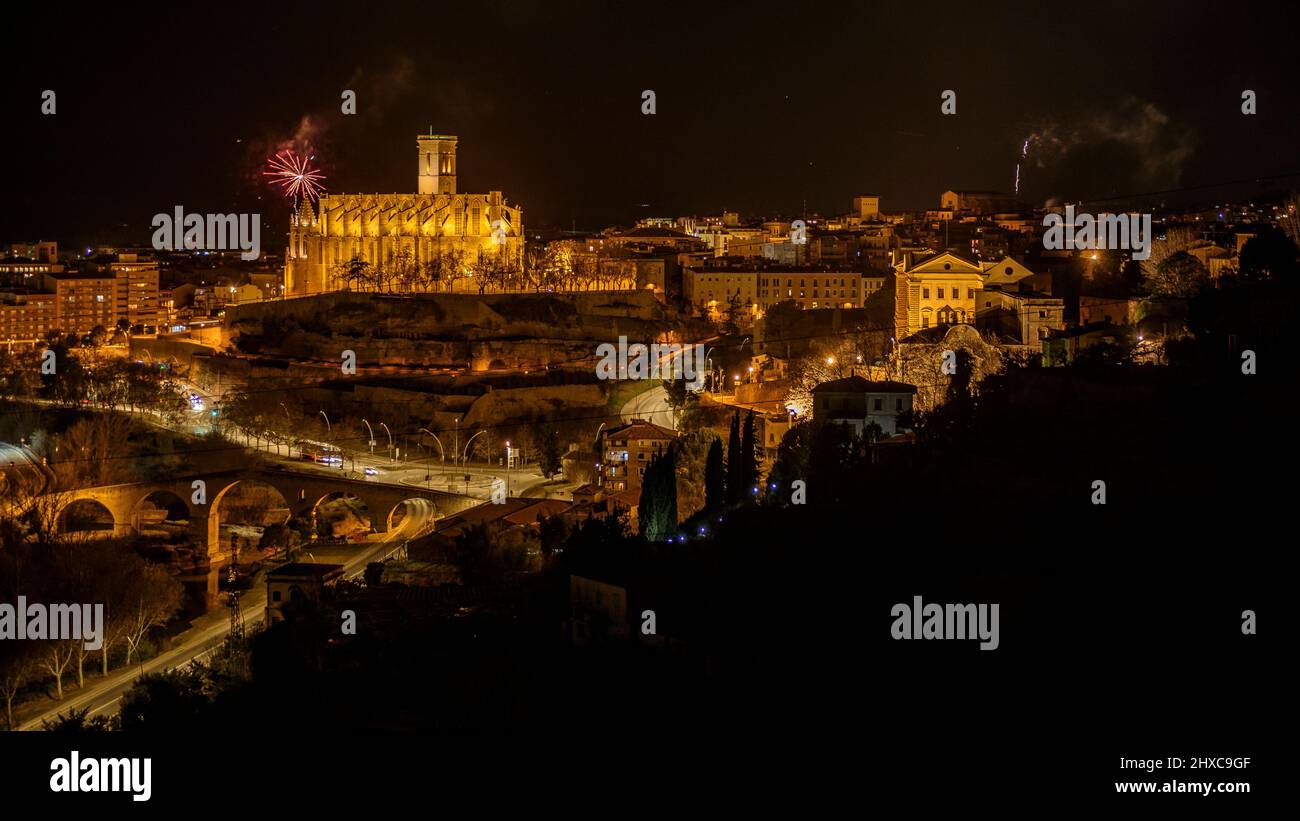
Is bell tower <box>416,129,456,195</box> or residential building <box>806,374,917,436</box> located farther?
bell tower <box>416,129,456,195</box>

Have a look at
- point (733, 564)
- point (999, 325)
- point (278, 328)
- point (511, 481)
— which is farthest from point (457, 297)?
point (733, 564)

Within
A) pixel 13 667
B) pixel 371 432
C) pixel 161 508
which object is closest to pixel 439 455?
pixel 371 432

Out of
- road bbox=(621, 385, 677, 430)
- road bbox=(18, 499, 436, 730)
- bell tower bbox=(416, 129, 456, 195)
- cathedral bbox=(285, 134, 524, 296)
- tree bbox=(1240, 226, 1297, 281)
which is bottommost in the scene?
road bbox=(18, 499, 436, 730)

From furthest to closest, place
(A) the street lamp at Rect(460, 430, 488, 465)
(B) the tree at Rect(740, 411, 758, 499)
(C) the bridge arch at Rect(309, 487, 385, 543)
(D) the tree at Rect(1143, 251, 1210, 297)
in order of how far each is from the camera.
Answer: (A) the street lamp at Rect(460, 430, 488, 465) → (C) the bridge arch at Rect(309, 487, 385, 543) → (D) the tree at Rect(1143, 251, 1210, 297) → (B) the tree at Rect(740, 411, 758, 499)

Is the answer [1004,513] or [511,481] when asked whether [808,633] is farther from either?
[511,481]

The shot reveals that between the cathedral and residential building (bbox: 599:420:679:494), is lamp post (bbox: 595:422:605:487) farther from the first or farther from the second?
the cathedral

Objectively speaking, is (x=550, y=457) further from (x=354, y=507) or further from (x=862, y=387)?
(x=862, y=387)

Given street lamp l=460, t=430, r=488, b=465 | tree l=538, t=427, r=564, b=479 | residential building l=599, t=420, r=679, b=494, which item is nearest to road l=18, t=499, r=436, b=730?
tree l=538, t=427, r=564, b=479
